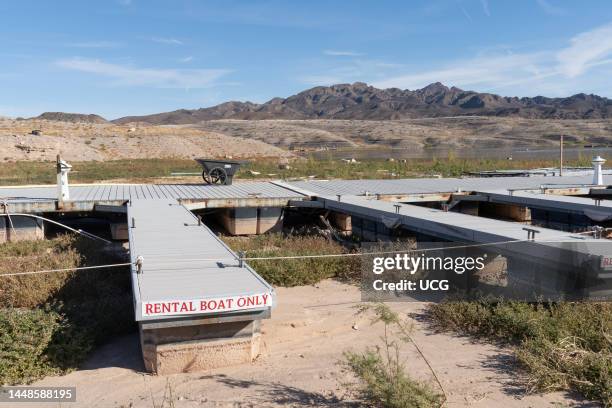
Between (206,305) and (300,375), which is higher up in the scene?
(206,305)

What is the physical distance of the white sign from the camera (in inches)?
234

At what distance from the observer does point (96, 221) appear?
668 inches

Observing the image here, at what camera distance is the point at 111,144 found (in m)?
60.7

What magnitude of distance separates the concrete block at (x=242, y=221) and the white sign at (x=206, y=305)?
9.05 meters

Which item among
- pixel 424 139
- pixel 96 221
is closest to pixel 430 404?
pixel 96 221

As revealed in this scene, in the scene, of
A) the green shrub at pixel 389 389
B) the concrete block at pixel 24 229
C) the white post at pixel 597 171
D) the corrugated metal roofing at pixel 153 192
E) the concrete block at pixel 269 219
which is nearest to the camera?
the green shrub at pixel 389 389

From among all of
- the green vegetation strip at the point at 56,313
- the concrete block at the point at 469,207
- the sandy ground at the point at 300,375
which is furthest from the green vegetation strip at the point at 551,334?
the concrete block at the point at 469,207

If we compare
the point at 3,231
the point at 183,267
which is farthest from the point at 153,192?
the point at 183,267

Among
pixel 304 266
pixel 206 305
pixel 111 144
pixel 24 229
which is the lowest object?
pixel 304 266

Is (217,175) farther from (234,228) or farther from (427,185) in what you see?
(427,185)

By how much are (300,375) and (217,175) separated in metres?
13.6

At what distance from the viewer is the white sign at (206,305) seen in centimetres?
594

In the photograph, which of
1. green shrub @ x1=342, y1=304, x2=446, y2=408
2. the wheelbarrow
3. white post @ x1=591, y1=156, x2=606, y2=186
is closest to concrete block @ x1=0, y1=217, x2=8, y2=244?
the wheelbarrow

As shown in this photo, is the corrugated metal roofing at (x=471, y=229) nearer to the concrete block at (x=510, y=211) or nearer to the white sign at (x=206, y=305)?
the concrete block at (x=510, y=211)
